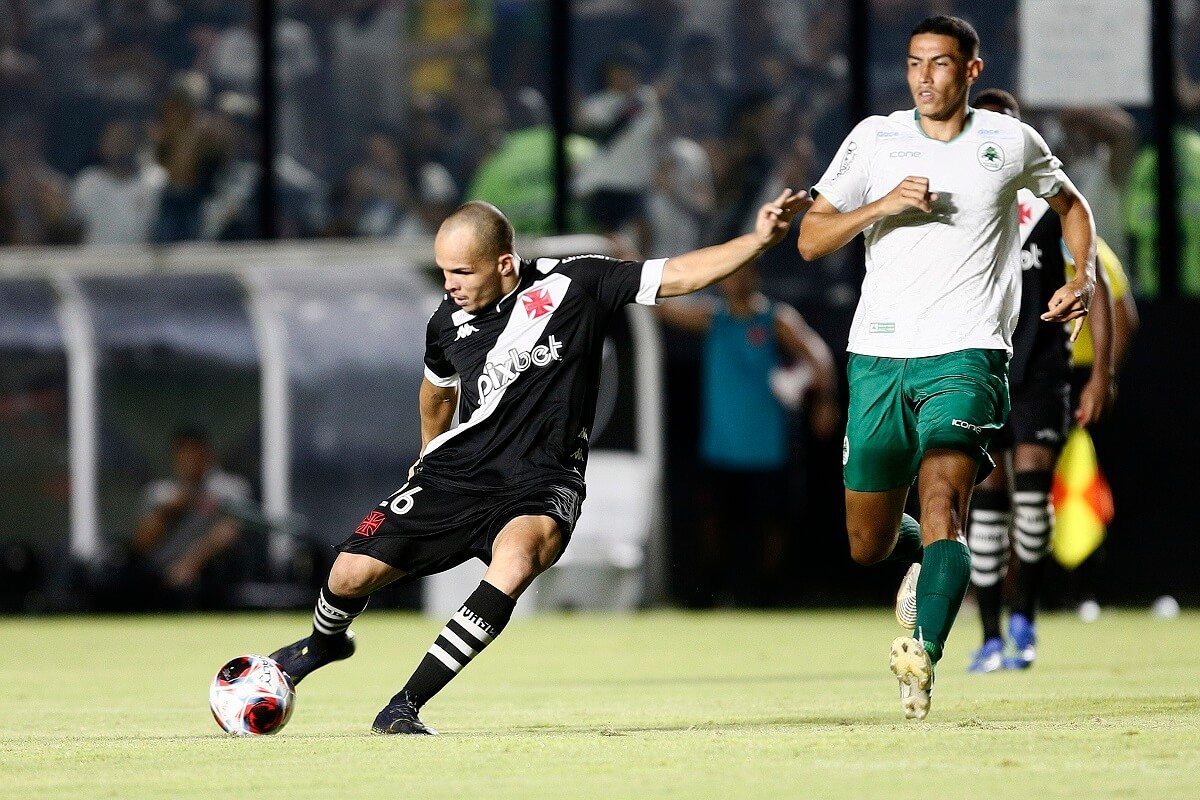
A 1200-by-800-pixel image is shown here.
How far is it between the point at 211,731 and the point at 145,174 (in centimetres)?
1144

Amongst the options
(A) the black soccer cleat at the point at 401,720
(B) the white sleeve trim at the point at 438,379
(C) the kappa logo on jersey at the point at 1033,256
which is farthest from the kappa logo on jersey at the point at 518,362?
(C) the kappa logo on jersey at the point at 1033,256

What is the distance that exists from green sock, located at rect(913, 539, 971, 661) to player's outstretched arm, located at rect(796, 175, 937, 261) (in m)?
0.99

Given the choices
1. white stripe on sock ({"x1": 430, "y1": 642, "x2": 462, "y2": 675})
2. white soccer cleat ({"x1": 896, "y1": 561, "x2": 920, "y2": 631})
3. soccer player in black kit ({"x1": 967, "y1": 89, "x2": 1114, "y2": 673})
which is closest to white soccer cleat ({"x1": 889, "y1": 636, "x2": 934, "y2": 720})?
white soccer cleat ({"x1": 896, "y1": 561, "x2": 920, "y2": 631})

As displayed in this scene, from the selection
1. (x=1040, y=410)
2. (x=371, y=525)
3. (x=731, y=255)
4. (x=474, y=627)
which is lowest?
(x=474, y=627)

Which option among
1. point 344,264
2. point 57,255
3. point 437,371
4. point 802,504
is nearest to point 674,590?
point 802,504

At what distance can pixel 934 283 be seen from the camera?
276 inches

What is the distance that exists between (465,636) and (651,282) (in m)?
1.26

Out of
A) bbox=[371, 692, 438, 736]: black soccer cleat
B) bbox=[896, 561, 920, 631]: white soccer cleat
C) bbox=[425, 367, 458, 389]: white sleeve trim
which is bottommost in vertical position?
bbox=[371, 692, 438, 736]: black soccer cleat

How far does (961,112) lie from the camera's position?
710 cm

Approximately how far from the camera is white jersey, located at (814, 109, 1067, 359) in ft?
23.0

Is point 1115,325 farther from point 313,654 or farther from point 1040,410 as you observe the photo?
point 313,654

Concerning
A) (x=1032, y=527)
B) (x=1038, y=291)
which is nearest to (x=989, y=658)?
(x=1032, y=527)

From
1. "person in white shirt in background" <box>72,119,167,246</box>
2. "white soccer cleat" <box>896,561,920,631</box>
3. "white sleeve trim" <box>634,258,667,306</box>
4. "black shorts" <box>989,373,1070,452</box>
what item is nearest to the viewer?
"white sleeve trim" <box>634,258,667,306</box>

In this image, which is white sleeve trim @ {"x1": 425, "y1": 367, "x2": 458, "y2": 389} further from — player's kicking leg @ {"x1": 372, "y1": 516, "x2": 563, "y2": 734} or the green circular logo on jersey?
the green circular logo on jersey
